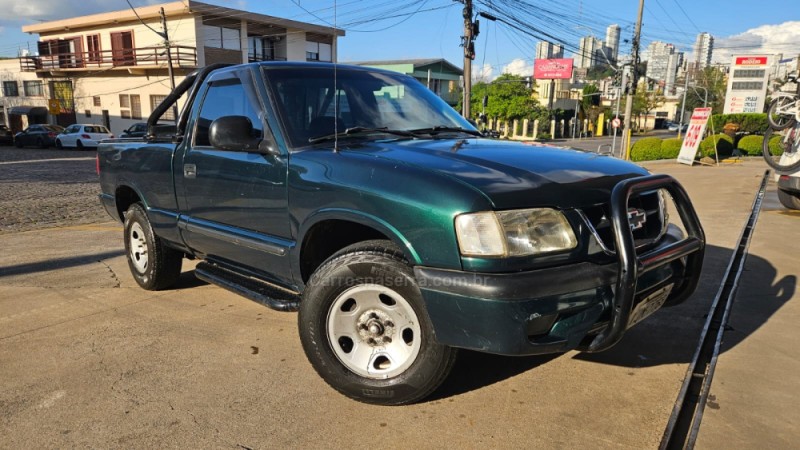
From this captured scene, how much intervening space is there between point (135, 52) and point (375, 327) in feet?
118

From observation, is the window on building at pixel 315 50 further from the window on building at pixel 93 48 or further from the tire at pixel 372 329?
the tire at pixel 372 329

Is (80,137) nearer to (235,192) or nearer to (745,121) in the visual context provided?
(235,192)

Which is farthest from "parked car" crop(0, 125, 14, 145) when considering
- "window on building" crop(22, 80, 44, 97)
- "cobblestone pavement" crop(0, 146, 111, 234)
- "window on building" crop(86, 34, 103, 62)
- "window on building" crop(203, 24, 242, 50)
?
"cobblestone pavement" crop(0, 146, 111, 234)

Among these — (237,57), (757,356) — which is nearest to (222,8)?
(237,57)

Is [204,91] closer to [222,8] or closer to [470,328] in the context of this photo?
[470,328]

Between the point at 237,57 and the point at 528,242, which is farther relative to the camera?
the point at 237,57

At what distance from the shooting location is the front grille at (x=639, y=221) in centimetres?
266

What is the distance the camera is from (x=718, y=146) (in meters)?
20.8

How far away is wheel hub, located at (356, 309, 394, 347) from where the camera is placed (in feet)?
9.32

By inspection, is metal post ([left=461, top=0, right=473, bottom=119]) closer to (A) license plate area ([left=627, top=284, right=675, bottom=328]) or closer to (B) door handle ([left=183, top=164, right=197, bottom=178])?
(B) door handle ([left=183, top=164, right=197, bottom=178])

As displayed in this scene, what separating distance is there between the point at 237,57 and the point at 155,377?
32.6 m

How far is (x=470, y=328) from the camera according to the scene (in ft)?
8.01

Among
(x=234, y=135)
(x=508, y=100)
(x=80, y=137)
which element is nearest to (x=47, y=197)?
(x=234, y=135)

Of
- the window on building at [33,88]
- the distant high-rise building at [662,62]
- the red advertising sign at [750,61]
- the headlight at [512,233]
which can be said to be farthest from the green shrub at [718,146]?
the window on building at [33,88]
